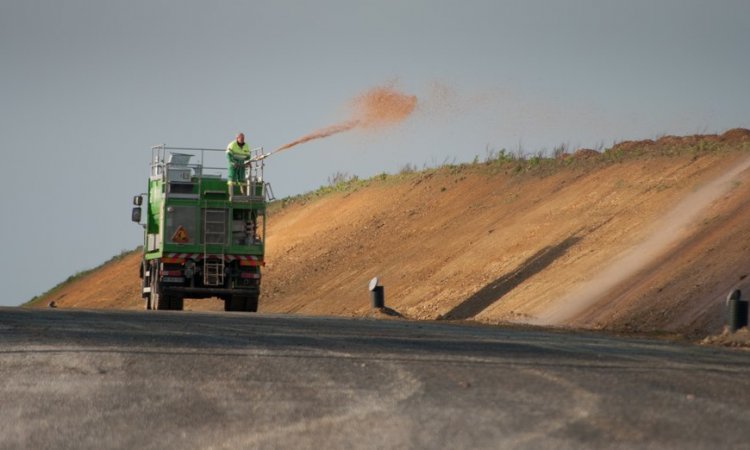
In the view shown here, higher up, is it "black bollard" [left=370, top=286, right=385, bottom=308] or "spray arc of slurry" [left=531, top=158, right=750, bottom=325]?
"spray arc of slurry" [left=531, top=158, right=750, bottom=325]

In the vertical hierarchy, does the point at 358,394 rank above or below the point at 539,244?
below

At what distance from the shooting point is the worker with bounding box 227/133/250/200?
3909 centimetres

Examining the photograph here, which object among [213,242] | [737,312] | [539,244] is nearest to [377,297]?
[213,242]

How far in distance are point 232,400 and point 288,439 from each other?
6.57 ft

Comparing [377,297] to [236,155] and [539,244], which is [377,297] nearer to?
[236,155]

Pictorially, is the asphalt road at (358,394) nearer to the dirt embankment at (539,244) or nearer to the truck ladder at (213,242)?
the dirt embankment at (539,244)

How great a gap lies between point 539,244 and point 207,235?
40.5 feet

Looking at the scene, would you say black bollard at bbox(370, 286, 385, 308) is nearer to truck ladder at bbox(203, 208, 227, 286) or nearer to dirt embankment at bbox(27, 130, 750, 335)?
dirt embankment at bbox(27, 130, 750, 335)

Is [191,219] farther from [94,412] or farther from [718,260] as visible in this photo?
[94,412]

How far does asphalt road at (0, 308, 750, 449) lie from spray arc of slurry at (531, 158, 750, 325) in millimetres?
15956

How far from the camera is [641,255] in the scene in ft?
129

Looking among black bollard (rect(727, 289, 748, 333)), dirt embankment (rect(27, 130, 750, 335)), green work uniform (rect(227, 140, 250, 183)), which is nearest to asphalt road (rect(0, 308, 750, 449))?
black bollard (rect(727, 289, 748, 333))

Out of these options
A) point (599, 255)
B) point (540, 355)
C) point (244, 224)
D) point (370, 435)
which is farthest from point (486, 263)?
point (370, 435)

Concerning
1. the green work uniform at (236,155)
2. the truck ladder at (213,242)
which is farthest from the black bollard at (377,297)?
the green work uniform at (236,155)
